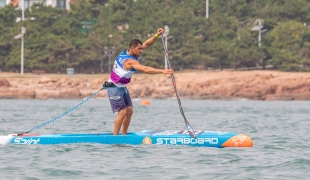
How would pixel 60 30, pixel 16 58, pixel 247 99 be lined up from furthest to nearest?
pixel 60 30, pixel 16 58, pixel 247 99

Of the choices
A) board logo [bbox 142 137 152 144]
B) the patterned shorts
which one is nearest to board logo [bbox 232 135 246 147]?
board logo [bbox 142 137 152 144]

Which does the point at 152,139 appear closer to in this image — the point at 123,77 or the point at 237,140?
the point at 123,77

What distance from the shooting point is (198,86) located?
7006 cm

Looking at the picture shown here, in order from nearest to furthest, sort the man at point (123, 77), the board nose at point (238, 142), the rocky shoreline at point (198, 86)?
the man at point (123, 77) < the board nose at point (238, 142) < the rocky shoreline at point (198, 86)

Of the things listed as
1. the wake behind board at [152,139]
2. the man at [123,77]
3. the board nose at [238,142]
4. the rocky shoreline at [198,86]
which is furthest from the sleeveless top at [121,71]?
the rocky shoreline at [198,86]

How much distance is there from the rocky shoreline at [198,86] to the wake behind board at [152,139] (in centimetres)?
4785

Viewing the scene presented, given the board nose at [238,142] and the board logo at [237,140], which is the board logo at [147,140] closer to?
the board nose at [238,142]

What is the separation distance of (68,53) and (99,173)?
2650 inches

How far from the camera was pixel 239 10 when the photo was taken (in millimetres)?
88250

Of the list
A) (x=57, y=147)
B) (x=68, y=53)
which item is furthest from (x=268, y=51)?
(x=57, y=147)

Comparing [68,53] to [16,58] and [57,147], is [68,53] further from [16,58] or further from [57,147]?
[57,147]

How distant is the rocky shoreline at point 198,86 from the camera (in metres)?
67.8

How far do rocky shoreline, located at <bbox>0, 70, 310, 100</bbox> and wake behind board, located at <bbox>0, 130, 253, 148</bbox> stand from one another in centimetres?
4785

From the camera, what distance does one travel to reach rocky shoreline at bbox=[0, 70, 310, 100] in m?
67.8
